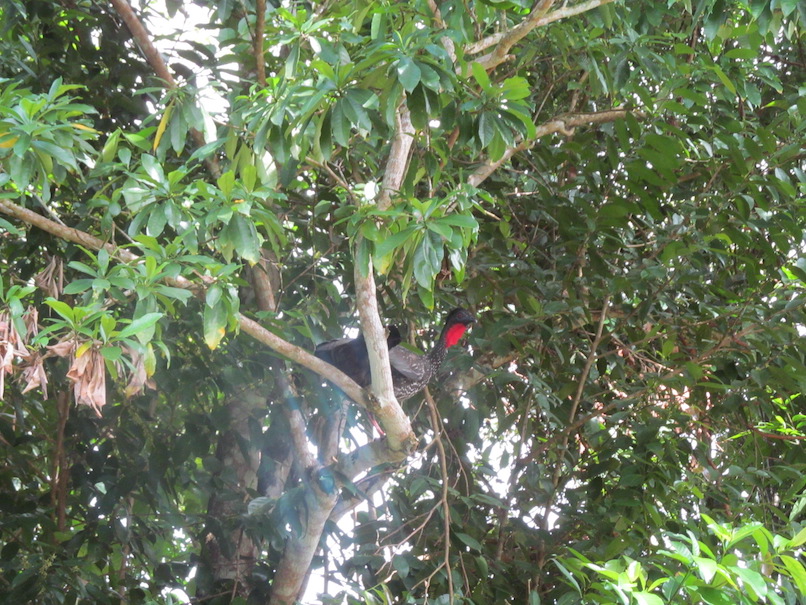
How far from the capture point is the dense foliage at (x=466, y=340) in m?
3.37

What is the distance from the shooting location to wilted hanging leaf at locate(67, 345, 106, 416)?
7.68ft

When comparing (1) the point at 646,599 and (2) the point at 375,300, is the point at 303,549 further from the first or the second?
(1) the point at 646,599

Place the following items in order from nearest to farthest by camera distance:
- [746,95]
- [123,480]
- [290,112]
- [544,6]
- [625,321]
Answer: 1. [290,112]
2. [544,6]
3. [746,95]
4. [123,480]
5. [625,321]

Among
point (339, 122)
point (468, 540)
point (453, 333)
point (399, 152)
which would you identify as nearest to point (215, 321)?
point (339, 122)

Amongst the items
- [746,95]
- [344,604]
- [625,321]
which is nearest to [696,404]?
[625,321]

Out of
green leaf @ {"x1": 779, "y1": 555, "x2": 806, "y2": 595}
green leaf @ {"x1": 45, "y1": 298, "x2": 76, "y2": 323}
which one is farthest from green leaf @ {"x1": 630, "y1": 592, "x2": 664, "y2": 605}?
green leaf @ {"x1": 45, "y1": 298, "x2": 76, "y2": 323}

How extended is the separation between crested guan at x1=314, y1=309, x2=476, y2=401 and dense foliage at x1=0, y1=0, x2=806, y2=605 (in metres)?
0.10

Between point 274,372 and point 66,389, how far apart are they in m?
0.87

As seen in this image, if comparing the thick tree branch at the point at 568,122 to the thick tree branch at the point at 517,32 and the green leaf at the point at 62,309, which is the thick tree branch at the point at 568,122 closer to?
the thick tree branch at the point at 517,32

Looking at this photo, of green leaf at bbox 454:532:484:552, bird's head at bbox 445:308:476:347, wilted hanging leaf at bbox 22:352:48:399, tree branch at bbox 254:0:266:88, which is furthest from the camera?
bird's head at bbox 445:308:476:347

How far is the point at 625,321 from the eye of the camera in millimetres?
4094

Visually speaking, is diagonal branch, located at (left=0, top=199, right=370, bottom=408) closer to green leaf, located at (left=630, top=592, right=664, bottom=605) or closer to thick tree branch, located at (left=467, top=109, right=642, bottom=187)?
thick tree branch, located at (left=467, top=109, right=642, bottom=187)

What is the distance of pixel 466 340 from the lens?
169 inches

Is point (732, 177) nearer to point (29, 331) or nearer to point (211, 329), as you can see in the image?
point (211, 329)
